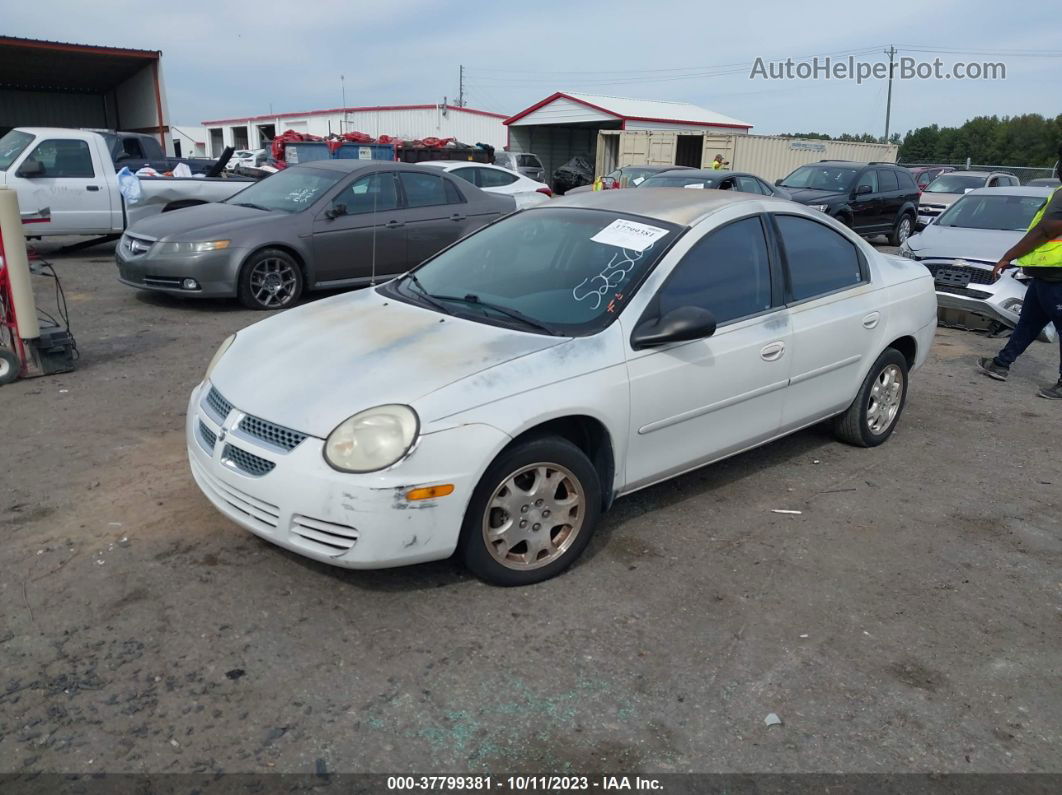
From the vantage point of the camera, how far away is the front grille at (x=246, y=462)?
10.5 ft

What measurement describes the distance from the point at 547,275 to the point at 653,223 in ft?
1.94

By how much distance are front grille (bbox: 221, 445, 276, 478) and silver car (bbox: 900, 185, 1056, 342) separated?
300 inches

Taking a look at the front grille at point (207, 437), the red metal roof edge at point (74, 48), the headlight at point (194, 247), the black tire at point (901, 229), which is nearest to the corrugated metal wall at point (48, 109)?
the red metal roof edge at point (74, 48)

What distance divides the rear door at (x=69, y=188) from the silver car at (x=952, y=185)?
56.8 feet

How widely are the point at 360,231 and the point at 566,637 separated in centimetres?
672

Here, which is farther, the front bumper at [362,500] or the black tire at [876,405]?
the black tire at [876,405]

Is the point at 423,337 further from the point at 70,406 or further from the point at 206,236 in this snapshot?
the point at 206,236

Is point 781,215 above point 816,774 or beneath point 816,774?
above

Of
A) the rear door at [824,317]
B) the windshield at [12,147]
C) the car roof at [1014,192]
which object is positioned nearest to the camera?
the rear door at [824,317]

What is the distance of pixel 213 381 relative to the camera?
3.72m

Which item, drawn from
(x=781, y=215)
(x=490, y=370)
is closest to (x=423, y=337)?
(x=490, y=370)

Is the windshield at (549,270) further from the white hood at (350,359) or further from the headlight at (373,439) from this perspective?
the headlight at (373,439)

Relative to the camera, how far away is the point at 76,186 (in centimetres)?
1160

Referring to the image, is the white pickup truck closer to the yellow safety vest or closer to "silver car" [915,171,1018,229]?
the yellow safety vest
